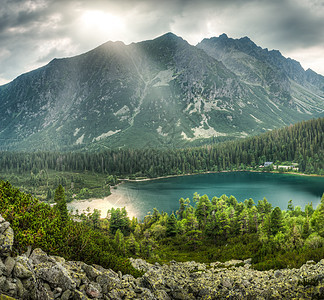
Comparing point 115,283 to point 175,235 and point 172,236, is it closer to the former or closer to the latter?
point 172,236

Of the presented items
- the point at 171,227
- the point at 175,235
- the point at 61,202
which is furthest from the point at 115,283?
the point at 175,235

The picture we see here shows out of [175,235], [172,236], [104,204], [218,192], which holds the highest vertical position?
[175,235]

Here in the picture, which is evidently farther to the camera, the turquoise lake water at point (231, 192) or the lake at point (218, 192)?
the turquoise lake water at point (231, 192)

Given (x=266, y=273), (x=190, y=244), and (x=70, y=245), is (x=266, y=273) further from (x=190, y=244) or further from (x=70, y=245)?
(x=190, y=244)

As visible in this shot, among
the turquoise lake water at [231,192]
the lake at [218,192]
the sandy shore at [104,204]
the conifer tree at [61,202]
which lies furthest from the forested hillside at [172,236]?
the turquoise lake water at [231,192]

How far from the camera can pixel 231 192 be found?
5217 inches

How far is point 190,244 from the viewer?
58188 millimetres

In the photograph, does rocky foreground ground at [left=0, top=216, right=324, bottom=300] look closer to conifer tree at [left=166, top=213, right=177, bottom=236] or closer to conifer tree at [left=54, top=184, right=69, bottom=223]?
conifer tree at [left=54, top=184, right=69, bottom=223]

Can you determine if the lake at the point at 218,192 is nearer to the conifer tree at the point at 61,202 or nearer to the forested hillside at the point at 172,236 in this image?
the forested hillside at the point at 172,236

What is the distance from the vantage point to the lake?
112 m

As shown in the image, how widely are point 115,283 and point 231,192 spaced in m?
124

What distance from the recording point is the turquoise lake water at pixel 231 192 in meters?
112

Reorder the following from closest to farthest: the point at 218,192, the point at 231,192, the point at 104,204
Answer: the point at 104,204
the point at 231,192
the point at 218,192

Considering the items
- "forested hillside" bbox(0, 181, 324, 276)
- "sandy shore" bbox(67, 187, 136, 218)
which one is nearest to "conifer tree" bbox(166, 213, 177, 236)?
"forested hillside" bbox(0, 181, 324, 276)
